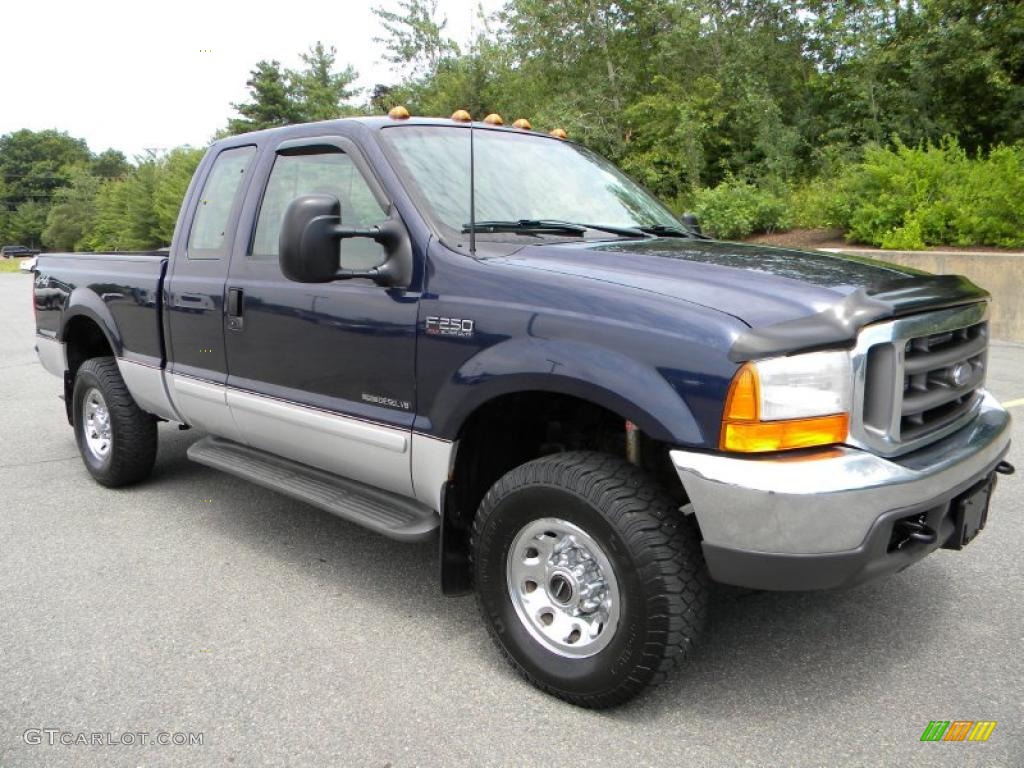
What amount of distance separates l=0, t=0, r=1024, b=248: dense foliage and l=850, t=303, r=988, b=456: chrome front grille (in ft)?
35.2

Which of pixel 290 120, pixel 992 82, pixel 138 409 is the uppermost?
pixel 290 120

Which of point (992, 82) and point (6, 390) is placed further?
point (992, 82)

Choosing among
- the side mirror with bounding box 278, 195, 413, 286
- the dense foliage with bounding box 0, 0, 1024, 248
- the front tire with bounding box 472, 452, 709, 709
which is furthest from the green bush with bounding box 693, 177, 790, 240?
the front tire with bounding box 472, 452, 709, 709

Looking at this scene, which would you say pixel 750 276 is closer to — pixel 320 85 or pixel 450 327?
pixel 450 327

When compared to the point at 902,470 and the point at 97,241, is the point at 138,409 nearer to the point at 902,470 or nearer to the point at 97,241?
the point at 902,470

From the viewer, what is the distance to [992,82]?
15797mm

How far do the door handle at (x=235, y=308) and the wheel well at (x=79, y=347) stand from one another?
1.97 metres

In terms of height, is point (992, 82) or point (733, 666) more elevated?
point (992, 82)

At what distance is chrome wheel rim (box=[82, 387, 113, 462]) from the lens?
17.2 feet

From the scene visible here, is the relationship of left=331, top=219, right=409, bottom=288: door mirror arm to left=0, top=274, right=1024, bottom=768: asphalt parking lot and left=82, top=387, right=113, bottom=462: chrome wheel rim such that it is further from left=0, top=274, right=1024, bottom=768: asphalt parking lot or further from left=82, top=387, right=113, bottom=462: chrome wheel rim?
left=82, top=387, right=113, bottom=462: chrome wheel rim

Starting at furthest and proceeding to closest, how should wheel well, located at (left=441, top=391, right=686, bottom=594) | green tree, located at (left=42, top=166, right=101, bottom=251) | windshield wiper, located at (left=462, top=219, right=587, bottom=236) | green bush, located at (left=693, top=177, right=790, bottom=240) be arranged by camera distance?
1. green tree, located at (left=42, top=166, right=101, bottom=251)
2. green bush, located at (left=693, top=177, right=790, bottom=240)
3. windshield wiper, located at (left=462, top=219, right=587, bottom=236)
4. wheel well, located at (left=441, top=391, right=686, bottom=594)

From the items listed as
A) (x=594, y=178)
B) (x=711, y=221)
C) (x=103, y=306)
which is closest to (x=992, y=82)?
(x=711, y=221)

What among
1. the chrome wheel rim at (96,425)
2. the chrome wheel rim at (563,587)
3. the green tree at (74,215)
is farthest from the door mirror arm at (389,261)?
the green tree at (74,215)

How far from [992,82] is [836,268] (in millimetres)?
15783
